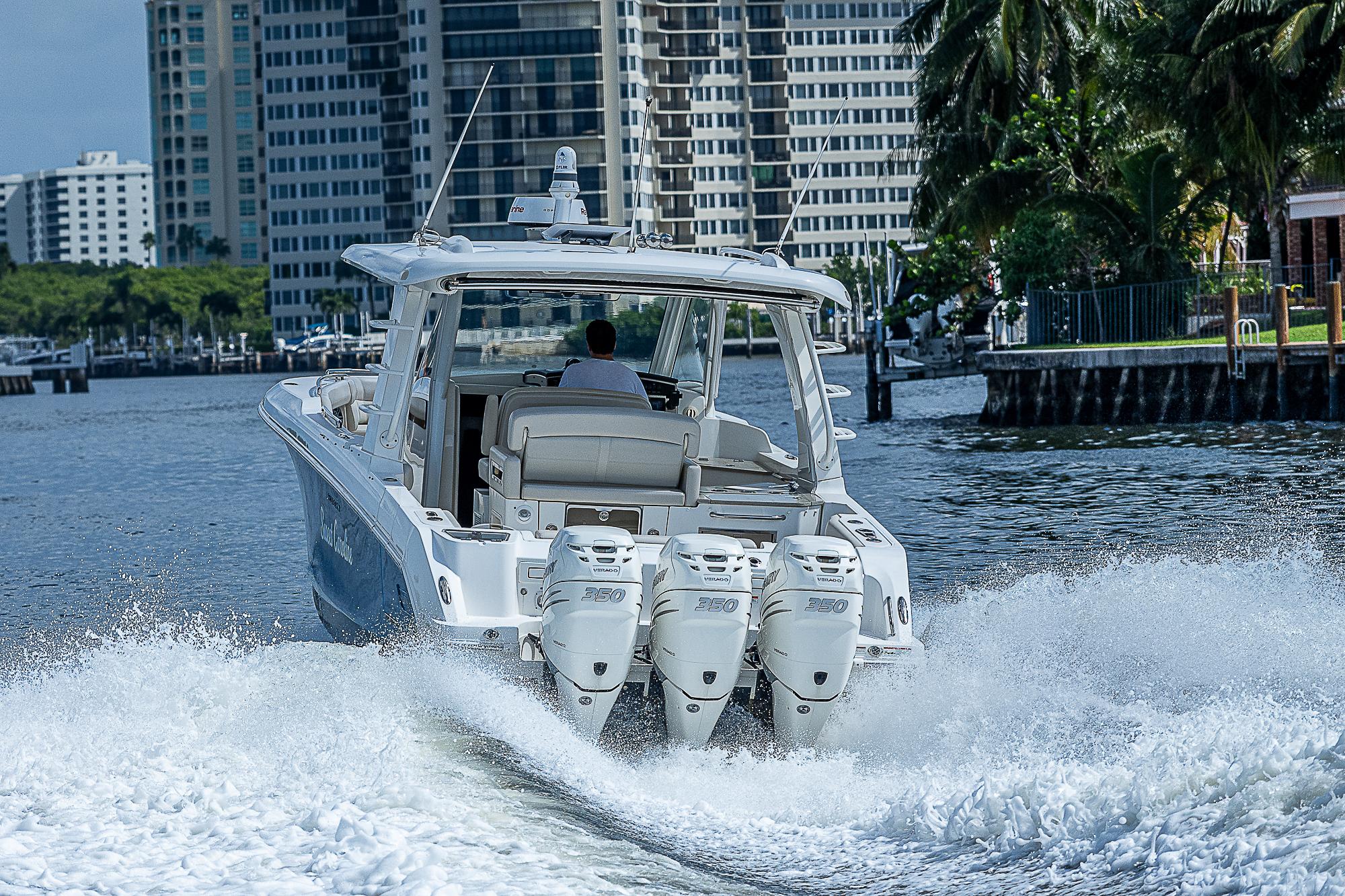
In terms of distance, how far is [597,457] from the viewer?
7176 millimetres

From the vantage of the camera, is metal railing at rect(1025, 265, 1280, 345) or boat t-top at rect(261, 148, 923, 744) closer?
boat t-top at rect(261, 148, 923, 744)

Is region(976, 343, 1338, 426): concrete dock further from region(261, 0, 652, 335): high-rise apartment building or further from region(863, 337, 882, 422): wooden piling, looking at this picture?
region(261, 0, 652, 335): high-rise apartment building

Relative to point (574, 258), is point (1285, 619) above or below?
below

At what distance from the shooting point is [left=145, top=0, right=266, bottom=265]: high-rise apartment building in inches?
6329

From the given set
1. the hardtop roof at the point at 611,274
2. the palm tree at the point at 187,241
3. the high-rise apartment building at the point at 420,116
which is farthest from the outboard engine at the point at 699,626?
the palm tree at the point at 187,241

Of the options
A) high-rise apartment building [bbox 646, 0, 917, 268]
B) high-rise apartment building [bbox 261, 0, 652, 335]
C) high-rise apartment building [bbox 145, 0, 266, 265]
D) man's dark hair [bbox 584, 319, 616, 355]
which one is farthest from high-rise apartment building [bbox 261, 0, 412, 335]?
man's dark hair [bbox 584, 319, 616, 355]

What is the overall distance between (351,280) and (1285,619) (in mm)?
129265

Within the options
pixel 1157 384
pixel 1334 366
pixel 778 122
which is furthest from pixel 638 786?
pixel 778 122

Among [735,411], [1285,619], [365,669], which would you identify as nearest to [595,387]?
[365,669]

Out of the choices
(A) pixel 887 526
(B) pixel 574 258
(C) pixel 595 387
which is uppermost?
(B) pixel 574 258

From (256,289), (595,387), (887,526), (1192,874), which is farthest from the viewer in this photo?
(256,289)

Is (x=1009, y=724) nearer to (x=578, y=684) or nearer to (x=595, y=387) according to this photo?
(x=578, y=684)

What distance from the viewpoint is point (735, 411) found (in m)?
37.7

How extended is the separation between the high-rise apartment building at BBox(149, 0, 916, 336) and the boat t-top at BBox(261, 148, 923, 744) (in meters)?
100
